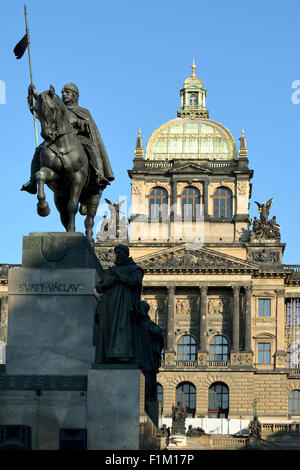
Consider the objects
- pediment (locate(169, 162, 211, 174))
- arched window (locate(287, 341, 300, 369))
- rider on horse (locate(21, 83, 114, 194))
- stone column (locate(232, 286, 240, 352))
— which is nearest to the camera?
rider on horse (locate(21, 83, 114, 194))

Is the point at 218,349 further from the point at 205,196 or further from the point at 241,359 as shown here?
the point at 205,196

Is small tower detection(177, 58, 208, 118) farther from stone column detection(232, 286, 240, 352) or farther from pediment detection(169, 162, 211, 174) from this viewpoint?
stone column detection(232, 286, 240, 352)

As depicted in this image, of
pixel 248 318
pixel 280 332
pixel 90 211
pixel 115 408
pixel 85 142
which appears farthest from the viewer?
pixel 280 332

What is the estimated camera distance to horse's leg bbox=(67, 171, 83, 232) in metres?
17.0

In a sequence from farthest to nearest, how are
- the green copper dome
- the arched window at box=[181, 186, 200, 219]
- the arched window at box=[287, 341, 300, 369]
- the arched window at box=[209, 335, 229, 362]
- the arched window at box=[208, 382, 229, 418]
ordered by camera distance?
1. the green copper dome
2. the arched window at box=[181, 186, 200, 219]
3. the arched window at box=[287, 341, 300, 369]
4. the arched window at box=[209, 335, 229, 362]
5. the arched window at box=[208, 382, 229, 418]

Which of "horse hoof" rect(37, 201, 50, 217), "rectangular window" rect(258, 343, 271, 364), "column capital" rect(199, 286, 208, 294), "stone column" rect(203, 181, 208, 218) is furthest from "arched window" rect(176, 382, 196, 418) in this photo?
"horse hoof" rect(37, 201, 50, 217)

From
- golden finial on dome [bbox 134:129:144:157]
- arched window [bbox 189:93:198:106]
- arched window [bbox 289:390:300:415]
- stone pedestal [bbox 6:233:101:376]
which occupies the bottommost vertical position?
arched window [bbox 289:390:300:415]

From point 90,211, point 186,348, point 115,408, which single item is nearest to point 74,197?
point 90,211

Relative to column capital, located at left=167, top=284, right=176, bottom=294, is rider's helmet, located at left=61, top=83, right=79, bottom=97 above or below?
below

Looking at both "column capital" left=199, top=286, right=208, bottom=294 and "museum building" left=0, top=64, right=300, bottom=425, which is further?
"column capital" left=199, top=286, right=208, bottom=294

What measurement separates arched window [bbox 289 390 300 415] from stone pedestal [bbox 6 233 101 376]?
74374 mm

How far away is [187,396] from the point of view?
86.5 meters

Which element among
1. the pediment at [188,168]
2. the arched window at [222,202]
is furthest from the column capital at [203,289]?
the pediment at [188,168]

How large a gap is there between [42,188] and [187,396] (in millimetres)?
71321
